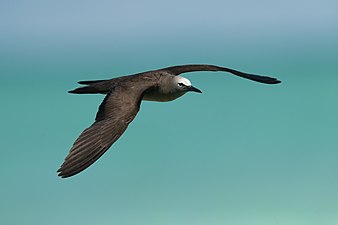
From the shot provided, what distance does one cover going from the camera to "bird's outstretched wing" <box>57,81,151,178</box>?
7.91 m

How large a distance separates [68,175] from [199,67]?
3.39 metres

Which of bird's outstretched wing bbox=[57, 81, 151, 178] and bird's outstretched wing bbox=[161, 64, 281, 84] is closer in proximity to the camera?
bird's outstretched wing bbox=[57, 81, 151, 178]

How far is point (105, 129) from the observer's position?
8445 mm

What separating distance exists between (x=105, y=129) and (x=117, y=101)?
0.55 metres

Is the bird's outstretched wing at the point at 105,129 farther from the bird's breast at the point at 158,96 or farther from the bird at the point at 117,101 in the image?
the bird's breast at the point at 158,96

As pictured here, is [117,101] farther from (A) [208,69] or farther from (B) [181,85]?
(A) [208,69]

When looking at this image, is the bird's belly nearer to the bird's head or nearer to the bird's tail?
the bird's head

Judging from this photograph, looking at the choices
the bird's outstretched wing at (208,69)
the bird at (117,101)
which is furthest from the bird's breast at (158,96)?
the bird's outstretched wing at (208,69)

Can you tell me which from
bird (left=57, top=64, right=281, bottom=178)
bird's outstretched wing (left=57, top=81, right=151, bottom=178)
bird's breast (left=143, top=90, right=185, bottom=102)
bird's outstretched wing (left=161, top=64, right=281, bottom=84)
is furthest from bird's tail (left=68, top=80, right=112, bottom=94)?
bird's outstretched wing (left=161, top=64, right=281, bottom=84)

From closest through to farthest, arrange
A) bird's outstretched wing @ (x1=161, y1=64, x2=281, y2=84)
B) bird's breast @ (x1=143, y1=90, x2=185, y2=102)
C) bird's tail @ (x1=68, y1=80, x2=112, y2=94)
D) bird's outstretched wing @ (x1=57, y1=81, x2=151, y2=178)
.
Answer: bird's outstretched wing @ (x1=57, y1=81, x2=151, y2=178) → bird's tail @ (x1=68, y1=80, x2=112, y2=94) → bird's breast @ (x1=143, y1=90, x2=185, y2=102) → bird's outstretched wing @ (x1=161, y1=64, x2=281, y2=84)

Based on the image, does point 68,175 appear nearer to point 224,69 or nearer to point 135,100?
point 135,100

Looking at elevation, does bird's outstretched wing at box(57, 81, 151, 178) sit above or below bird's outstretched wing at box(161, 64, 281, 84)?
below

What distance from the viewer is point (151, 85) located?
31.3ft

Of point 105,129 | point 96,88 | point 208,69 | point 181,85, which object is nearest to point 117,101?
point 105,129
